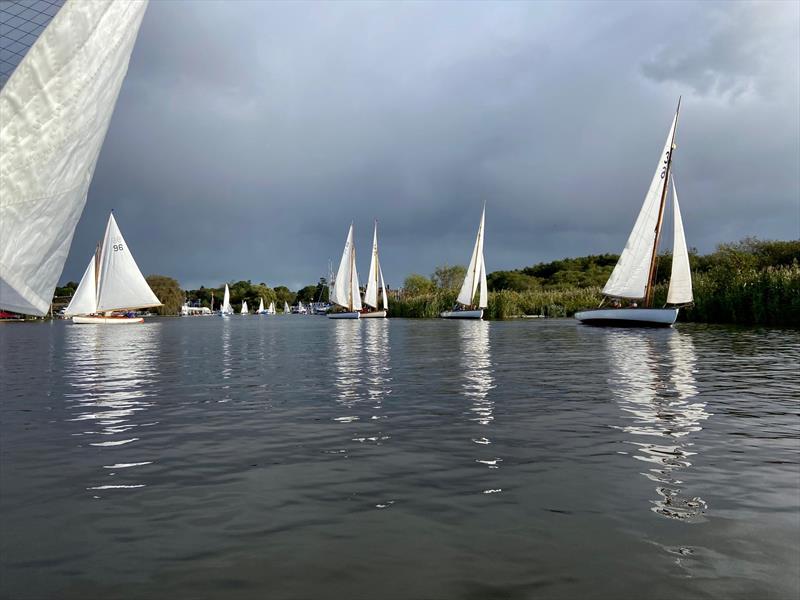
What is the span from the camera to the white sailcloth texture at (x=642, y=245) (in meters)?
45.6

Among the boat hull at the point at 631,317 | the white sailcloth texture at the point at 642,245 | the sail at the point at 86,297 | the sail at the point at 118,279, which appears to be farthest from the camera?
the sail at the point at 86,297

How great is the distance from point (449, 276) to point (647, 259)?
10386 cm

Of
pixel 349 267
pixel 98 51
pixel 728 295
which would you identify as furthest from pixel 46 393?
pixel 349 267

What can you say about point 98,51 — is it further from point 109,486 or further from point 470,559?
point 109,486

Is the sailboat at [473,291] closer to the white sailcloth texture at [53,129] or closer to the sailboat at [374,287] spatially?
the sailboat at [374,287]

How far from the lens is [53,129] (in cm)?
261

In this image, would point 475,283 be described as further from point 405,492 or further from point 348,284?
point 405,492

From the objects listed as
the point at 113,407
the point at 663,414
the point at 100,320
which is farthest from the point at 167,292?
the point at 663,414

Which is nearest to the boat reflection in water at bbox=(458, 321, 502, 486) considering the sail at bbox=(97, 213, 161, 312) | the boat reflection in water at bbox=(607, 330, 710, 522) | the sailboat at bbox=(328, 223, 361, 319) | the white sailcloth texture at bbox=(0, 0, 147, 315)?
the boat reflection in water at bbox=(607, 330, 710, 522)

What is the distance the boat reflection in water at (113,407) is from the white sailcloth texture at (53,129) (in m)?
5.35

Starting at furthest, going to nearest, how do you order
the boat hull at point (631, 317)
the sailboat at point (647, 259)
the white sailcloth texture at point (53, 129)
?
the sailboat at point (647, 259) < the boat hull at point (631, 317) < the white sailcloth texture at point (53, 129)

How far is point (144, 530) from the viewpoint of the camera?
230 inches

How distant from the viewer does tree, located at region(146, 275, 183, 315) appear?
161 meters

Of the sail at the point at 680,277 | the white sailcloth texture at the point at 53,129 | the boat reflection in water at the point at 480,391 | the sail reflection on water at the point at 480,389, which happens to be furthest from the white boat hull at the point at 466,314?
the white sailcloth texture at the point at 53,129
